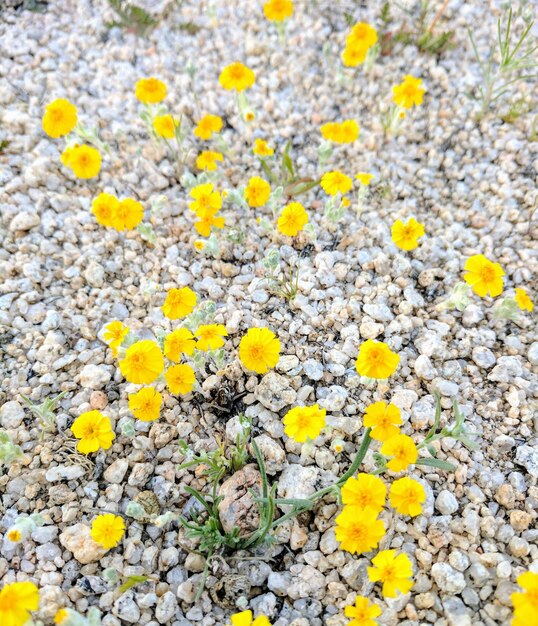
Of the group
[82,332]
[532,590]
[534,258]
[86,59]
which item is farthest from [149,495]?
[86,59]

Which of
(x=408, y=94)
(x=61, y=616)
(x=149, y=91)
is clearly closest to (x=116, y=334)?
(x=61, y=616)

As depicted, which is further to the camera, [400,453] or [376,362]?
[376,362]

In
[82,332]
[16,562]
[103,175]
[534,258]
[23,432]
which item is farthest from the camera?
[103,175]

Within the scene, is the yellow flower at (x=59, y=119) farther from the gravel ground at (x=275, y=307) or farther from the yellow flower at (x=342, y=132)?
the yellow flower at (x=342, y=132)

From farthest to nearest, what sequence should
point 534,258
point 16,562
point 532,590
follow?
point 534,258 < point 16,562 < point 532,590

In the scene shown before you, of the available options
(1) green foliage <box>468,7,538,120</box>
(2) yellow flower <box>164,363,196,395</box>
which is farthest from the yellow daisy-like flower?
(1) green foliage <box>468,7,538,120</box>

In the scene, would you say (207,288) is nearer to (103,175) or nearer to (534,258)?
(103,175)

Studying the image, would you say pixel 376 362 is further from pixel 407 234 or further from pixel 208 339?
pixel 407 234

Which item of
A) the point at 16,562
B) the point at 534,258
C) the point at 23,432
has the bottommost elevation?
the point at 16,562
